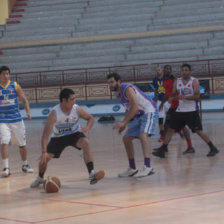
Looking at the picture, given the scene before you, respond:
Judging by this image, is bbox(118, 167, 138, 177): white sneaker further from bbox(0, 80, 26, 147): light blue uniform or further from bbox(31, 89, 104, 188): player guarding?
bbox(0, 80, 26, 147): light blue uniform

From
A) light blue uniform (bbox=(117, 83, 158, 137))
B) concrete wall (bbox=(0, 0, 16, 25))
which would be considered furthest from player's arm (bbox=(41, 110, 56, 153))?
concrete wall (bbox=(0, 0, 16, 25))

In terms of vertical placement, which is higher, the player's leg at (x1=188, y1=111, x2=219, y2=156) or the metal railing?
the metal railing

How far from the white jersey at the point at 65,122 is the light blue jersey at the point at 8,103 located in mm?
1844

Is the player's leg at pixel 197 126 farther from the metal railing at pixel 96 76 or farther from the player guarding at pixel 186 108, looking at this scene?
the metal railing at pixel 96 76

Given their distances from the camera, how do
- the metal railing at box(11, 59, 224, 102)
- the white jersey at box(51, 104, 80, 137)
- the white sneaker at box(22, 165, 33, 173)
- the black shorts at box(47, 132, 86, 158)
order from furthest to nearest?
the metal railing at box(11, 59, 224, 102), the white sneaker at box(22, 165, 33, 173), the black shorts at box(47, 132, 86, 158), the white jersey at box(51, 104, 80, 137)

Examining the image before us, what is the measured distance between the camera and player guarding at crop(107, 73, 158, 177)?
8.92 m

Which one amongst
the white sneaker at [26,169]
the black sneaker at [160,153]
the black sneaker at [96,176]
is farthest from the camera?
the black sneaker at [160,153]

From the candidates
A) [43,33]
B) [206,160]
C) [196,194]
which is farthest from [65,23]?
[196,194]

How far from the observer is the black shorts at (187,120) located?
1176 centimetres

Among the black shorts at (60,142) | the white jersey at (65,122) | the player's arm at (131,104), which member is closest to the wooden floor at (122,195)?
the black shorts at (60,142)

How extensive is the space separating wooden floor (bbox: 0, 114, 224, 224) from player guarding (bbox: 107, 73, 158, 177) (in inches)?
10.4

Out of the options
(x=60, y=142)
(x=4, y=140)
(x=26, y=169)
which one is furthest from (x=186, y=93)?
(x=60, y=142)

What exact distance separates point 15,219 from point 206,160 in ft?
18.1

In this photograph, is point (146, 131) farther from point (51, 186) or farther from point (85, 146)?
point (51, 186)
